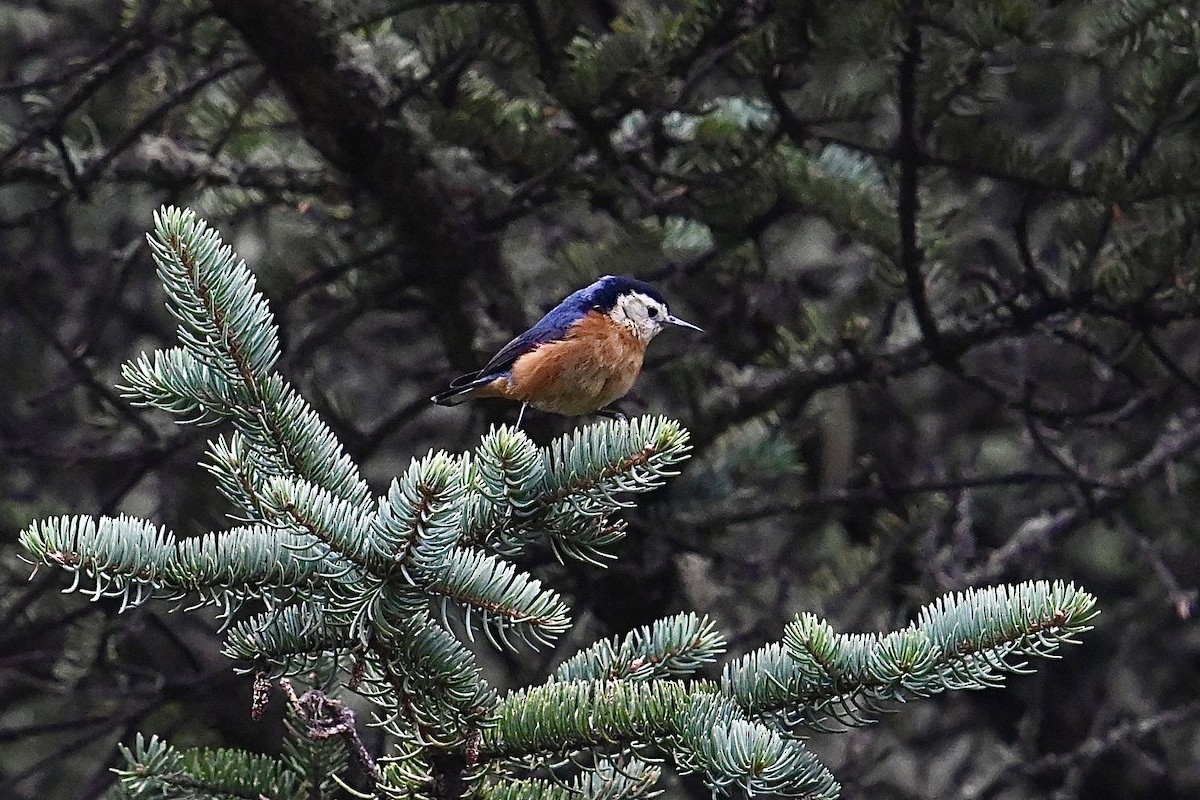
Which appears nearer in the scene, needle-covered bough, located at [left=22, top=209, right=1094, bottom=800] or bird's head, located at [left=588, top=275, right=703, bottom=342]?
needle-covered bough, located at [left=22, top=209, right=1094, bottom=800]

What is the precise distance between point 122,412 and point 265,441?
236 centimetres

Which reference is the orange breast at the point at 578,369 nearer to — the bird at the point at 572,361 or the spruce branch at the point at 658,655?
the bird at the point at 572,361

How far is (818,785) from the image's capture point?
1819mm

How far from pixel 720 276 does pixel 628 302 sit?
885mm

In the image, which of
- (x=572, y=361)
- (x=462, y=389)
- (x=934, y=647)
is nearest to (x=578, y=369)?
(x=572, y=361)

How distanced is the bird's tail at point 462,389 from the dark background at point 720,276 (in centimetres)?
44

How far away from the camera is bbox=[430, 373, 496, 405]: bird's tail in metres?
3.61

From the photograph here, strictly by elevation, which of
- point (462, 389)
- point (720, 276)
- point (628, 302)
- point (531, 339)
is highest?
point (720, 276)

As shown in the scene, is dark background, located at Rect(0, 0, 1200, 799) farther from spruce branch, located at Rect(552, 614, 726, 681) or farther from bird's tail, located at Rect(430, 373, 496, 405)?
spruce branch, located at Rect(552, 614, 726, 681)

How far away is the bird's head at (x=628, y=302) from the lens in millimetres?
3818

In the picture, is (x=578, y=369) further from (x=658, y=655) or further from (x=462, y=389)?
(x=658, y=655)

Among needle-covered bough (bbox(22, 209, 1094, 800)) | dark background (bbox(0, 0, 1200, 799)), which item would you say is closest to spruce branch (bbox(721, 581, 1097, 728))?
needle-covered bough (bbox(22, 209, 1094, 800))

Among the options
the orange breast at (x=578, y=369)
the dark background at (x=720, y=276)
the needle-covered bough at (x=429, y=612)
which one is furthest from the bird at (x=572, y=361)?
the needle-covered bough at (x=429, y=612)

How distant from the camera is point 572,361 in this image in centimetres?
359
